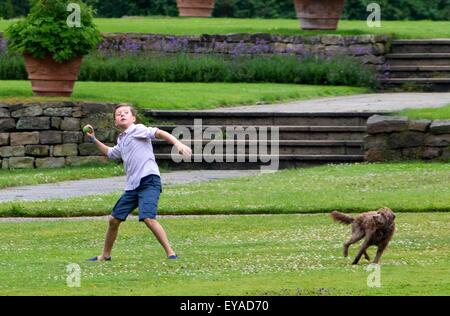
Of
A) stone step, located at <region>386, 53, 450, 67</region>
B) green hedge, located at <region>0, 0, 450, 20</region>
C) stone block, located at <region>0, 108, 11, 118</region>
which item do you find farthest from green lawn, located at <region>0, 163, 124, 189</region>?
green hedge, located at <region>0, 0, 450, 20</region>

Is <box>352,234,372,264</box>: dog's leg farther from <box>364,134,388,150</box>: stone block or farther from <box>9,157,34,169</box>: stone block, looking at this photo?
<box>9,157,34,169</box>: stone block

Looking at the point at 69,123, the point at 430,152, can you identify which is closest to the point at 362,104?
the point at 430,152

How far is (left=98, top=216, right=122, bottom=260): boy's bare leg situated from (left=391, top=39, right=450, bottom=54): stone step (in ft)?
48.4

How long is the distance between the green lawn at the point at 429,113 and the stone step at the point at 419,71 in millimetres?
5099

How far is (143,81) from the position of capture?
2570 cm

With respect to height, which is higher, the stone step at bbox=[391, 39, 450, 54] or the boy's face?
the boy's face

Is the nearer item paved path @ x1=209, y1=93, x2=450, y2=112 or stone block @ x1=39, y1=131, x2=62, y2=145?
stone block @ x1=39, y1=131, x2=62, y2=145

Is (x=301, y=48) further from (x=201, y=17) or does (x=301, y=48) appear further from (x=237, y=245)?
(x=237, y=245)

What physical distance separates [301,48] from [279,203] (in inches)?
430

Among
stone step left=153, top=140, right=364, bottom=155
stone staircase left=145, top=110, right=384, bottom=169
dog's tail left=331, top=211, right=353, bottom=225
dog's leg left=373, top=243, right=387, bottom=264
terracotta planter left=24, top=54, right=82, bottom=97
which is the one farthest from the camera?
terracotta planter left=24, top=54, right=82, bottom=97

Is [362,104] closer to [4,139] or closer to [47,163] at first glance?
[47,163]

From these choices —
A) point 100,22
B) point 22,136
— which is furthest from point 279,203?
point 100,22

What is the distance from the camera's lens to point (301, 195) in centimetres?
1655

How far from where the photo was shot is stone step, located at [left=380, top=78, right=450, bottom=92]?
83.2ft
